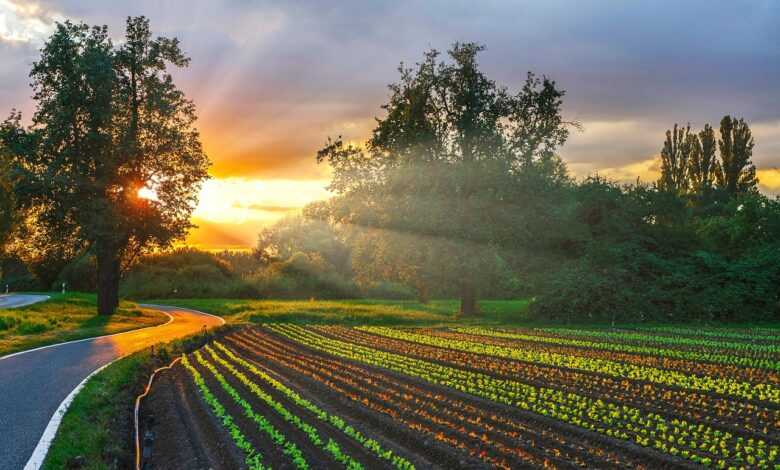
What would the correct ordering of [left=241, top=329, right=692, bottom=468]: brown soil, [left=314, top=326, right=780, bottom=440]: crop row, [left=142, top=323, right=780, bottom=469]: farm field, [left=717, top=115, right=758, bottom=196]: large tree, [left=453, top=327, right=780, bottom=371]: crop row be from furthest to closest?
1. [left=717, top=115, right=758, bottom=196]: large tree
2. [left=453, top=327, right=780, bottom=371]: crop row
3. [left=314, top=326, right=780, bottom=440]: crop row
4. [left=142, top=323, right=780, bottom=469]: farm field
5. [left=241, top=329, right=692, bottom=468]: brown soil

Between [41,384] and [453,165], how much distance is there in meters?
27.5

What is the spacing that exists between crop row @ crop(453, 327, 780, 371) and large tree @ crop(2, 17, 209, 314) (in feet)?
65.7

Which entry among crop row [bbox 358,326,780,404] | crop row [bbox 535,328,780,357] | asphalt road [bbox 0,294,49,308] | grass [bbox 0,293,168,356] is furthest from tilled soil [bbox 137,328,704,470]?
asphalt road [bbox 0,294,49,308]

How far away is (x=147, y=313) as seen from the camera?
130 ft

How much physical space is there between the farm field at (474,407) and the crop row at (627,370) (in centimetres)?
7

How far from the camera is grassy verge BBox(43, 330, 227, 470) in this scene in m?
10.2

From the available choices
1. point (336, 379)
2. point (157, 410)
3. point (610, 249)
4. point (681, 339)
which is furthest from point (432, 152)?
point (157, 410)

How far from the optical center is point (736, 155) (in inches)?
2788

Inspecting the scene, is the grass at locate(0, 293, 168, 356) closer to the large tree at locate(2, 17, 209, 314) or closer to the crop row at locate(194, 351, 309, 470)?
the large tree at locate(2, 17, 209, 314)

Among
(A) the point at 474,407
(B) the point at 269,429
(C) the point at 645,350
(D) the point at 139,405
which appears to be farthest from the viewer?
(C) the point at 645,350

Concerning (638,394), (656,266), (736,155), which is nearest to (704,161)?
(736,155)

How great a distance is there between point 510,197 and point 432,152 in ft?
19.5

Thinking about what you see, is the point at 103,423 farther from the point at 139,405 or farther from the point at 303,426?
the point at 303,426

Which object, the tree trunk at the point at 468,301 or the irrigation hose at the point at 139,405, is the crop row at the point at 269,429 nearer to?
the irrigation hose at the point at 139,405
